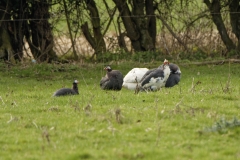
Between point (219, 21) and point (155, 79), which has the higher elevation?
point (219, 21)

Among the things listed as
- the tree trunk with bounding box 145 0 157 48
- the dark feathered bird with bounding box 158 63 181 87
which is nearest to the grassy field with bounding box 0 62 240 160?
the dark feathered bird with bounding box 158 63 181 87

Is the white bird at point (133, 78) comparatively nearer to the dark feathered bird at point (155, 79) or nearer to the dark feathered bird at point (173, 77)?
the dark feathered bird at point (173, 77)

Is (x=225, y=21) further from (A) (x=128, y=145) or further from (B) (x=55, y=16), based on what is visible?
(A) (x=128, y=145)

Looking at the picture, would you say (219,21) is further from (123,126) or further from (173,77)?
(123,126)

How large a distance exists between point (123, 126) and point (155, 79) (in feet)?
16.0

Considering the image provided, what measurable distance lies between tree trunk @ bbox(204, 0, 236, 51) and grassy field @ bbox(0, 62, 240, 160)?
9192 millimetres

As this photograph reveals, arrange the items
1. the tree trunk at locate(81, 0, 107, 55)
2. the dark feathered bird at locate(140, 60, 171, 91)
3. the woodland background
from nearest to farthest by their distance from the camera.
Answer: the dark feathered bird at locate(140, 60, 171, 91) → the woodland background → the tree trunk at locate(81, 0, 107, 55)

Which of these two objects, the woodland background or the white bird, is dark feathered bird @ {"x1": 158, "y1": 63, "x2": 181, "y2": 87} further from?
the woodland background

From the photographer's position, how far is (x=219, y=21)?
22641 mm

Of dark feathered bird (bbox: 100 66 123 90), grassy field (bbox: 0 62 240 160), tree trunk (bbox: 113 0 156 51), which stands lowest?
dark feathered bird (bbox: 100 66 123 90)

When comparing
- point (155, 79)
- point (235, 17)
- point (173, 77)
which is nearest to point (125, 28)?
point (235, 17)

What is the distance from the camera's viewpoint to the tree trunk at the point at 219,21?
2266 cm

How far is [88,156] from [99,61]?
14669mm

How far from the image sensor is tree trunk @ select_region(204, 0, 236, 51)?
22.7 meters
